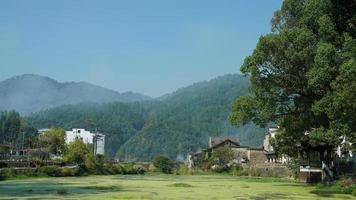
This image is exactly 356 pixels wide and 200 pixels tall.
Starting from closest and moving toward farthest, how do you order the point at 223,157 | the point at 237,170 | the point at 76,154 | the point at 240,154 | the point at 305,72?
the point at 305,72
the point at 76,154
the point at 237,170
the point at 223,157
the point at 240,154

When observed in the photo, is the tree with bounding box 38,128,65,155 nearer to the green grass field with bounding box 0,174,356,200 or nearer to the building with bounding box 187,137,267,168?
the building with bounding box 187,137,267,168

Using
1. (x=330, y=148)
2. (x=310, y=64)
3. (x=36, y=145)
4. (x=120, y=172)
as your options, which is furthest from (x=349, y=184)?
(x=36, y=145)

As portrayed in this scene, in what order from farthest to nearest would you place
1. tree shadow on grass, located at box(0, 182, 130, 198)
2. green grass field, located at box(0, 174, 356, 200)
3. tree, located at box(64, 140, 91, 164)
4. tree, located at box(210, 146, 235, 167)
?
tree, located at box(210, 146, 235, 167)
tree, located at box(64, 140, 91, 164)
tree shadow on grass, located at box(0, 182, 130, 198)
green grass field, located at box(0, 174, 356, 200)

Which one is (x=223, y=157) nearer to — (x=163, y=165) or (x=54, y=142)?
(x=163, y=165)

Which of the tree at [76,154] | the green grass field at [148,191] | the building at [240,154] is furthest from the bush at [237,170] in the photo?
the green grass field at [148,191]

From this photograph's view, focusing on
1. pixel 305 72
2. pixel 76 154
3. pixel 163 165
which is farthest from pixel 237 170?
pixel 305 72

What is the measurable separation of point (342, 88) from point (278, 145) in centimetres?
1663

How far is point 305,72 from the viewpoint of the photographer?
116ft

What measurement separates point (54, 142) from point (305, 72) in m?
59.3

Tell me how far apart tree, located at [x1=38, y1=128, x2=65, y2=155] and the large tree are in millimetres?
54394

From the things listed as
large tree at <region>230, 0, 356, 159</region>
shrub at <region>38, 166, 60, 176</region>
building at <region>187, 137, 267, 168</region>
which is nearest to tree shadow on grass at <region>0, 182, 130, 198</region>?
large tree at <region>230, 0, 356, 159</region>

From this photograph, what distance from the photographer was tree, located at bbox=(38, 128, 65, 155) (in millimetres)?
86250

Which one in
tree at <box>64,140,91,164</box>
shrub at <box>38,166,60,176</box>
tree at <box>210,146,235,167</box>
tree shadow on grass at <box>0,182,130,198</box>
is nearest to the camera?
tree shadow on grass at <box>0,182,130,198</box>

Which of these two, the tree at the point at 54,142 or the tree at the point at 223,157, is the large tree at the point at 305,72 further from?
the tree at the point at 54,142
